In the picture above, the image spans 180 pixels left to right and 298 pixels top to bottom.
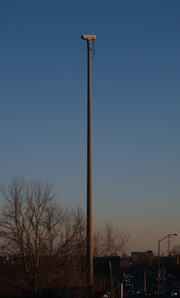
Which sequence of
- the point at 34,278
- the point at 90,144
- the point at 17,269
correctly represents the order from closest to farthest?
the point at 90,144, the point at 34,278, the point at 17,269

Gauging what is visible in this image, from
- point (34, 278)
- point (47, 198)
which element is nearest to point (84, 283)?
point (34, 278)

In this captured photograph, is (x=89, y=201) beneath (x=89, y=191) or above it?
beneath

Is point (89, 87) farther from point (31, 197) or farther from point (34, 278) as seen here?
point (34, 278)

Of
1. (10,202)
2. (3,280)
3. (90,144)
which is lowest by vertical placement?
(3,280)

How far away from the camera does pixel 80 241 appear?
17.7 meters

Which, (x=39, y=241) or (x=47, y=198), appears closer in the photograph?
(x=39, y=241)

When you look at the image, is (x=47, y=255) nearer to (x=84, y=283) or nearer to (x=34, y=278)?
(x=34, y=278)

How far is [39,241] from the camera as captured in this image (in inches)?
645

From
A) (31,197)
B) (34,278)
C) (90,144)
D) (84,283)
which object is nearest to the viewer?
(84,283)

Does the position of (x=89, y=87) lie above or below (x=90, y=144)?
above

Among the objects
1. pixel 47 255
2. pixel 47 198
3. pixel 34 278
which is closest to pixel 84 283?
pixel 34 278

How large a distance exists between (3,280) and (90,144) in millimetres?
8563

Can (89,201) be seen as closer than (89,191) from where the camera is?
Yes

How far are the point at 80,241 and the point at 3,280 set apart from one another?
14.2ft
